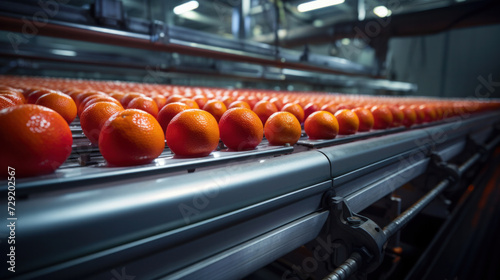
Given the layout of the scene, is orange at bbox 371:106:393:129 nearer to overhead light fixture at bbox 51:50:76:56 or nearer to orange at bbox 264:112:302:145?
orange at bbox 264:112:302:145

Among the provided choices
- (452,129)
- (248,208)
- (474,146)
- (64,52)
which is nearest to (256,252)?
(248,208)

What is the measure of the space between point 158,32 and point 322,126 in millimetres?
1781

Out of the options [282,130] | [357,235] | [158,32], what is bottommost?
[357,235]

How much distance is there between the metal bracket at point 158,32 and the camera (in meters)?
2.17

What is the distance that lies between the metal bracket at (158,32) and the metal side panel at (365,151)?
6.05 feet

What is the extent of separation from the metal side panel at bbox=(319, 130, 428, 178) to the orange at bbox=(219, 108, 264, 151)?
0.22 m

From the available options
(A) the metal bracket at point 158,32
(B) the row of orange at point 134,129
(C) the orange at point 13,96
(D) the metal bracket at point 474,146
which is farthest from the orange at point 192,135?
(D) the metal bracket at point 474,146

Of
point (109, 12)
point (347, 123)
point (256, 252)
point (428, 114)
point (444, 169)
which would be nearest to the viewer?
point (256, 252)

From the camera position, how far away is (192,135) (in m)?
0.63

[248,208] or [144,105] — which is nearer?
[248,208]

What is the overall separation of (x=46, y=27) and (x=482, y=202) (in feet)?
12.6

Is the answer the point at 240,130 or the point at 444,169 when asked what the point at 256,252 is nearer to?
the point at 240,130

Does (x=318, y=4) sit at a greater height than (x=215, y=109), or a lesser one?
greater

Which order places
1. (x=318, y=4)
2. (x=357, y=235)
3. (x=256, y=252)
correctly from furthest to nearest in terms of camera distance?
(x=318, y=4)
(x=357, y=235)
(x=256, y=252)
